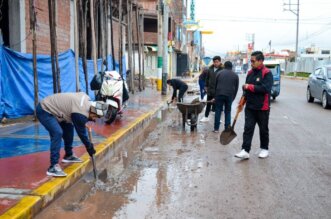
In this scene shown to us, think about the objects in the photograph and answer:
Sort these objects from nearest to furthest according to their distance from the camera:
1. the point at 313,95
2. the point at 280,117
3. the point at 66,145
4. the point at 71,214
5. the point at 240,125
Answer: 1. the point at 71,214
2. the point at 66,145
3. the point at 240,125
4. the point at 280,117
5. the point at 313,95

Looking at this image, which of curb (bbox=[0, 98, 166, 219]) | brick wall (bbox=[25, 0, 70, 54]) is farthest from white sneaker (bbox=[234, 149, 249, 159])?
brick wall (bbox=[25, 0, 70, 54])

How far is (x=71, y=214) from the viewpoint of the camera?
5.07 meters

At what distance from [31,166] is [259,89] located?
13.5ft

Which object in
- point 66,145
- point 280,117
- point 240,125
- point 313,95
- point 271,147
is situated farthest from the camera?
point 313,95

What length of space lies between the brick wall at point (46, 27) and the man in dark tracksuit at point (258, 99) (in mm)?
6107

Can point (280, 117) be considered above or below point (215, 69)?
below

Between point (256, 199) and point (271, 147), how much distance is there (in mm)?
3702

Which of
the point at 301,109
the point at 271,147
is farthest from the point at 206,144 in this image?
the point at 301,109

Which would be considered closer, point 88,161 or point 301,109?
point 88,161

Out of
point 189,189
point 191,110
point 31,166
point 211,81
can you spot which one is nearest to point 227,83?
point 191,110

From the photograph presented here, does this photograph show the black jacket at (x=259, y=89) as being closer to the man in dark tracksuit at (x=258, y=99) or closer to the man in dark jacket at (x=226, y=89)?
the man in dark tracksuit at (x=258, y=99)

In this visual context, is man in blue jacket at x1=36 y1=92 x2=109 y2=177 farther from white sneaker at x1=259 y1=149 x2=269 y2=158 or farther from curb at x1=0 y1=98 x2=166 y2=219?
white sneaker at x1=259 y1=149 x2=269 y2=158

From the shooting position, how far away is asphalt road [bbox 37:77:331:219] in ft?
17.1

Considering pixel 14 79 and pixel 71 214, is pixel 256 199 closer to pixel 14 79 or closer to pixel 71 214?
pixel 71 214
